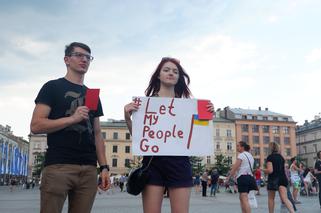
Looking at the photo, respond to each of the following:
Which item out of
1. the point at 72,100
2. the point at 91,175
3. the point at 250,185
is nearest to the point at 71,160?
the point at 91,175

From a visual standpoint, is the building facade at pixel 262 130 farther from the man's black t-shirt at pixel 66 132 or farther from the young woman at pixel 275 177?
the man's black t-shirt at pixel 66 132

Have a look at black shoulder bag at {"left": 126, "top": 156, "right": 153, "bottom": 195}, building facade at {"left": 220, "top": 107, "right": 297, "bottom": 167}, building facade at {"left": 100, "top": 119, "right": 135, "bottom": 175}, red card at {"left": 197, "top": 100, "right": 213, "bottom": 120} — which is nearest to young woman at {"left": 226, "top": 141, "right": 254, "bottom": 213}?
red card at {"left": 197, "top": 100, "right": 213, "bottom": 120}

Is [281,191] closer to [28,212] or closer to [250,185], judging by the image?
[250,185]

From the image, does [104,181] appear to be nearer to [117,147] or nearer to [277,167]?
[277,167]

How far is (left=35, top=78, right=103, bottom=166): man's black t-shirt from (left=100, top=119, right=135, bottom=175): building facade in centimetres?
8291

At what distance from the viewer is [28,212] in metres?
12.0

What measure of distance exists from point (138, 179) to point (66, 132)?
0.84 metres

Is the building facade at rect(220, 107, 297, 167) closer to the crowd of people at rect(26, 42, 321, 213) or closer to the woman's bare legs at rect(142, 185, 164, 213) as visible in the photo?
the crowd of people at rect(26, 42, 321, 213)

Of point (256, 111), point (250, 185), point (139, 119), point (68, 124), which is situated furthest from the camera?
point (256, 111)

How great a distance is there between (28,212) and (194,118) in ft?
32.1

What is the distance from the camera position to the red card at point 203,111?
13.3ft

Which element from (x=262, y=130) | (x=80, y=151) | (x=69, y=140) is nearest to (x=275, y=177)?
(x=80, y=151)

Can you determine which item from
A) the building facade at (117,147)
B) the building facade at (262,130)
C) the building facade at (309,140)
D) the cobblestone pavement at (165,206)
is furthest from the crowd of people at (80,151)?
the building facade at (309,140)

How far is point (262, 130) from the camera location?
301 feet
